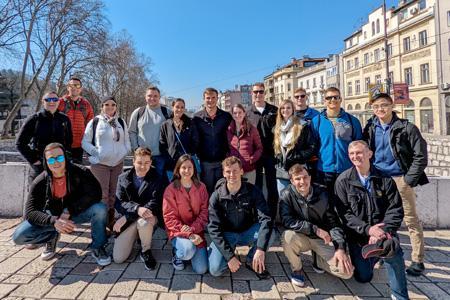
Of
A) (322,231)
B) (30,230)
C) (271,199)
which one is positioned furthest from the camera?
(271,199)

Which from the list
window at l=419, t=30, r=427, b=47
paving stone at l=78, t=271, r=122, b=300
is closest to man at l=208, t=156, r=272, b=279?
paving stone at l=78, t=271, r=122, b=300

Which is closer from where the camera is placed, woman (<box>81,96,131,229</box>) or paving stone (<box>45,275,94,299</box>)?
paving stone (<box>45,275,94,299</box>)

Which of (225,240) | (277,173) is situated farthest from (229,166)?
(277,173)

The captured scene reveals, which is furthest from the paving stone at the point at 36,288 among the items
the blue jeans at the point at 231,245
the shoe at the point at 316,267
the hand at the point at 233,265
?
the shoe at the point at 316,267

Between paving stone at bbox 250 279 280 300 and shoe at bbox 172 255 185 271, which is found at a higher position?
shoe at bbox 172 255 185 271

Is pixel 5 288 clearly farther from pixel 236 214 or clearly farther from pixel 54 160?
pixel 236 214

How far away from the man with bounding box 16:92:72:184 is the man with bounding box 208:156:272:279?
2.49 m

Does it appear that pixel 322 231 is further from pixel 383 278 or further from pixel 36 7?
pixel 36 7

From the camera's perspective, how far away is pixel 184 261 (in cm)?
349

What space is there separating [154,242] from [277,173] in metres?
2.08

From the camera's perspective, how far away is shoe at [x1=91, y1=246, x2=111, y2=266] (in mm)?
Result: 3533

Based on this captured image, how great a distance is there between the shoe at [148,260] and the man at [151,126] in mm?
1312

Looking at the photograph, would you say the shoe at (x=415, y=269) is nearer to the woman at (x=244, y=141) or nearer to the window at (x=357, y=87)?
the woman at (x=244, y=141)

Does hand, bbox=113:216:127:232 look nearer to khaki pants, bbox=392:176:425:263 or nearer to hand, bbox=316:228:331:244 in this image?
hand, bbox=316:228:331:244
